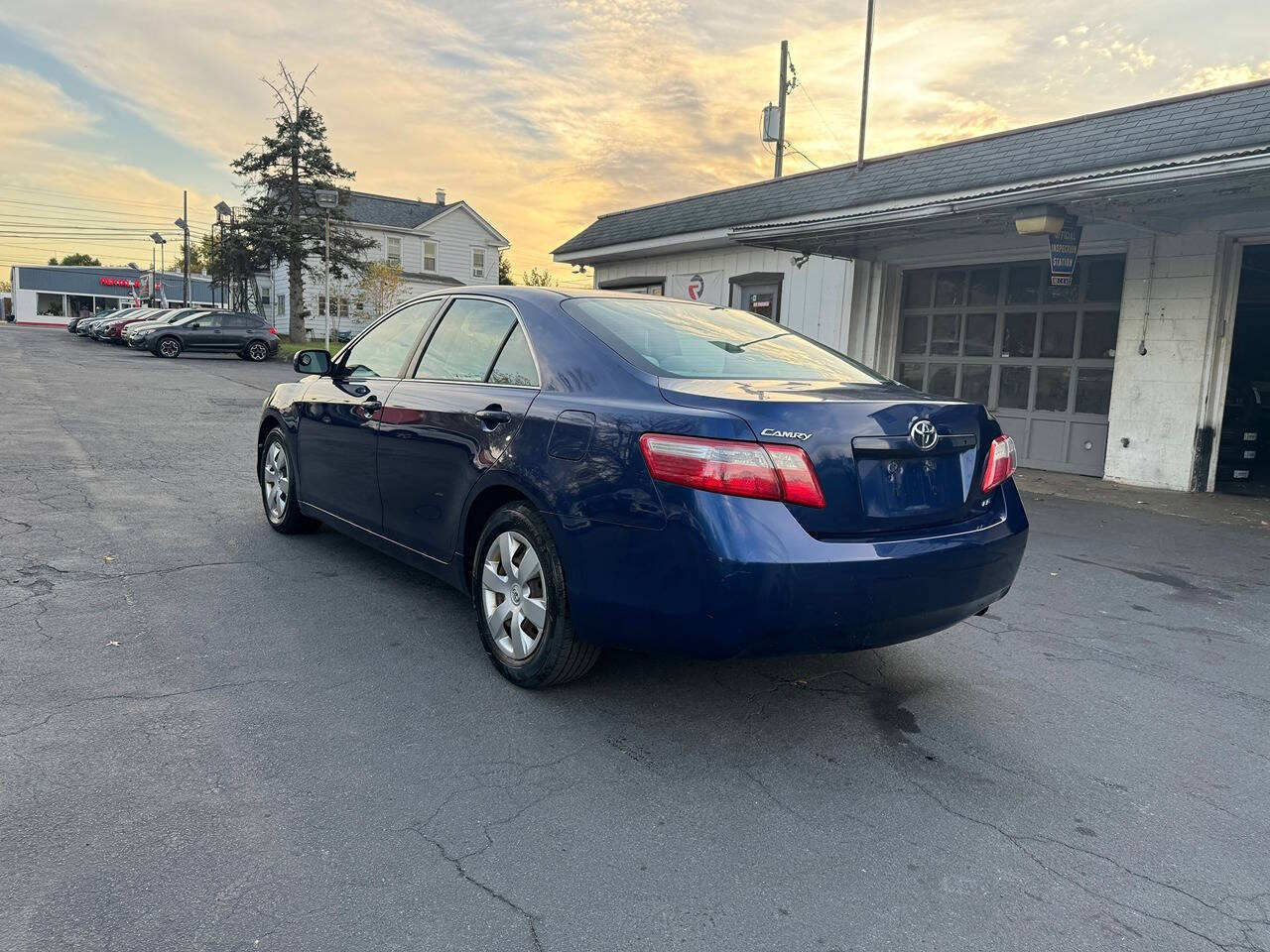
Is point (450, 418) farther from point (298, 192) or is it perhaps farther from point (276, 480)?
point (298, 192)

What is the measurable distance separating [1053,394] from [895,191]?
342cm

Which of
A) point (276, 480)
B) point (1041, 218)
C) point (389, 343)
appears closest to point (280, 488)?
point (276, 480)

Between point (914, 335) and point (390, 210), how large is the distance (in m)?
36.5

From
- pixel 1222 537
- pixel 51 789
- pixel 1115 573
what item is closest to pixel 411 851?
pixel 51 789

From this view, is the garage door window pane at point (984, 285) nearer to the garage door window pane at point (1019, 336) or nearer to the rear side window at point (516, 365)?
the garage door window pane at point (1019, 336)

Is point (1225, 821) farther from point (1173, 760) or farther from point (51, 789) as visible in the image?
point (51, 789)

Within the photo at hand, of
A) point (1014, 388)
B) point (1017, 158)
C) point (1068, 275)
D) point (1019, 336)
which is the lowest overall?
point (1014, 388)

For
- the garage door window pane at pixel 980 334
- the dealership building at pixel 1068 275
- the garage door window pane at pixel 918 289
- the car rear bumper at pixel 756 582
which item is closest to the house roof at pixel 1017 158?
the dealership building at pixel 1068 275

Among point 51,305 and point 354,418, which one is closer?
point 354,418

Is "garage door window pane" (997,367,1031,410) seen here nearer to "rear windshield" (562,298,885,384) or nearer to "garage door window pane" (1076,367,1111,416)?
"garage door window pane" (1076,367,1111,416)

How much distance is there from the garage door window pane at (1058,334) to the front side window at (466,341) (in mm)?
9379

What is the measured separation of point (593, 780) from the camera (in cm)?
285

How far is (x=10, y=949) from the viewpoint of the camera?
1988mm

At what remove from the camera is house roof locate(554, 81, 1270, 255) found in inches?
344
